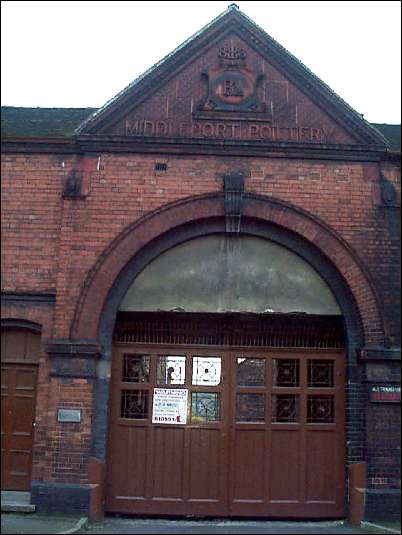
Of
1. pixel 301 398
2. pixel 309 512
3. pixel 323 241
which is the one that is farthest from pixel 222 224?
pixel 309 512

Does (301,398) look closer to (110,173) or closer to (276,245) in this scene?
(276,245)

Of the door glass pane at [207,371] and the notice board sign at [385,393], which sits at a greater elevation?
the door glass pane at [207,371]

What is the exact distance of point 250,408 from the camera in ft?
33.4

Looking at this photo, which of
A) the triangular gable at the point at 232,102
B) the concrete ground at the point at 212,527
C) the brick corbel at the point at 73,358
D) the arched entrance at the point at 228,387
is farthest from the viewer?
the triangular gable at the point at 232,102

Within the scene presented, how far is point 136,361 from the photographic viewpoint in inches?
405

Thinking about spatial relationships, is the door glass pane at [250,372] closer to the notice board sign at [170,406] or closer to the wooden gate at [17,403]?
the notice board sign at [170,406]

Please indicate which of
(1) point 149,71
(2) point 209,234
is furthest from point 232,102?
(2) point 209,234

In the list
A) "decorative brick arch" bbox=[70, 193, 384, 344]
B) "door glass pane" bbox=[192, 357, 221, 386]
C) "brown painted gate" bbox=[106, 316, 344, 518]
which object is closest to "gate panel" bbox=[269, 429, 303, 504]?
"brown painted gate" bbox=[106, 316, 344, 518]

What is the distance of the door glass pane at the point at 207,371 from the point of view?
1024cm

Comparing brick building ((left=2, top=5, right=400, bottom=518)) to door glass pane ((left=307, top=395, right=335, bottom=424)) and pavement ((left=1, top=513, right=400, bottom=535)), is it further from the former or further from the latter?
pavement ((left=1, top=513, right=400, bottom=535))

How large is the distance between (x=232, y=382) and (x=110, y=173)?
12.3 feet

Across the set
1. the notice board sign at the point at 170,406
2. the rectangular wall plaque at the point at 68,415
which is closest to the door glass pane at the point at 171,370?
the notice board sign at the point at 170,406

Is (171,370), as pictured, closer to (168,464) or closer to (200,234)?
(168,464)

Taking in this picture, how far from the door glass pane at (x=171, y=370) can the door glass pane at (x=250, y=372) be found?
2.84ft
